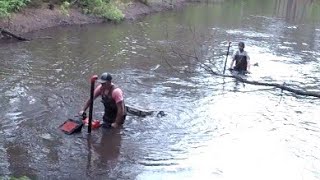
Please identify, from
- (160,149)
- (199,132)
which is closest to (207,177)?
(160,149)

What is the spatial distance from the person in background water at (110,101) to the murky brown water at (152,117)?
280mm

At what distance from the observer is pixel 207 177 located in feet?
29.5

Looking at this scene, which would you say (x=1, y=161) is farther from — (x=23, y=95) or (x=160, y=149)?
(x=23, y=95)

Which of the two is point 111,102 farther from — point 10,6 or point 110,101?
point 10,6

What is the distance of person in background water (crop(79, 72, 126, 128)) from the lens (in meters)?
10.4

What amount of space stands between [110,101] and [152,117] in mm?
1628

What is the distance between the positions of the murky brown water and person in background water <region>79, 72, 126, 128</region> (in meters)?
0.28

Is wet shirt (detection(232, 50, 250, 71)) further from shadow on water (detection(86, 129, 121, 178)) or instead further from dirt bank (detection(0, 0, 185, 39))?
dirt bank (detection(0, 0, 185, 39))

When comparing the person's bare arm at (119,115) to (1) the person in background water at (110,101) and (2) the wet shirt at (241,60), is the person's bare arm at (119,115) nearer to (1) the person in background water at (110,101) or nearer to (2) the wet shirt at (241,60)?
(1) the person in background water at (110,101)

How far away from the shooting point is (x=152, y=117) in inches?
473

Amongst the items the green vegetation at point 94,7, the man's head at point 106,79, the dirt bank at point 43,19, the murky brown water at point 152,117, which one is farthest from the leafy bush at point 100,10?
the man's head at point 106,79

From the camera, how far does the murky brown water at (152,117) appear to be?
367 inches

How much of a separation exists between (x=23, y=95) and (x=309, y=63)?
11819mm

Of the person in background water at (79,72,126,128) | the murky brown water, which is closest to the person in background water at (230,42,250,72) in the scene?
the murky brown water
